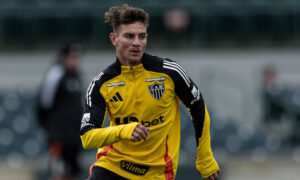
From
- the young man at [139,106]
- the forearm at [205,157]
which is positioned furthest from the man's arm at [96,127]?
the forearm at [205,157]

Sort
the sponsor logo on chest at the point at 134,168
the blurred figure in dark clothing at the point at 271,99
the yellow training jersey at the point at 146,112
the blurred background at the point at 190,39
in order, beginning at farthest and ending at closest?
the blurred background at the point at 190,39
the blurred figure in dark clothing at the point at 271,99
the sponsor logo on chest at the point at 134,168
the yellow training jersey at the point at 146,112

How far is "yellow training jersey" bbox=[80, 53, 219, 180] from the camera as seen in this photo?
4801mm

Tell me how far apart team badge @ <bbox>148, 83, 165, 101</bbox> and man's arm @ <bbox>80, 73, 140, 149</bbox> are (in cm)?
38

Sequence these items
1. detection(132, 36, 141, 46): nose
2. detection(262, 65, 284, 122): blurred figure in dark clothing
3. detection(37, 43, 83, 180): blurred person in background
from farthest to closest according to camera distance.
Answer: detection(262, 65, 284, 122): blurred figure in dark clothing < detection(37, 43, 83, 180): blurred person in background < detection(132, 36, 141, 46): nose

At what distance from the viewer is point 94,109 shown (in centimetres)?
475

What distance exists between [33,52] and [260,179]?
7.22 m

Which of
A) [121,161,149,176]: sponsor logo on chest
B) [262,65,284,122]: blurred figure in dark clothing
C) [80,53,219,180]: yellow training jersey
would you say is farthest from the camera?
[262,65,284,122]: blurred figure in dark clothing

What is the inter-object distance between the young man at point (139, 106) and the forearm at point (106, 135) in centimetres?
1

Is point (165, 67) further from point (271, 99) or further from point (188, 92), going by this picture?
point (271, 99)

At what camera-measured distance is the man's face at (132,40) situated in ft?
15.4

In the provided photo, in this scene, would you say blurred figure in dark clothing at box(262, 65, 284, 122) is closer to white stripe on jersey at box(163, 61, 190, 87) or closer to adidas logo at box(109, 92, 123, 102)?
white stripe on jersey at box(163, 61, 190, 87)

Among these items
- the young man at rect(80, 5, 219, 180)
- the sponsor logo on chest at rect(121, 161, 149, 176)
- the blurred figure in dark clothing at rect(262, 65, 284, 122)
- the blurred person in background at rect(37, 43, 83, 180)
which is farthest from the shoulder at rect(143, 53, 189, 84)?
the blurred figure in dark clothing at rect(262, 65, 284, 122)

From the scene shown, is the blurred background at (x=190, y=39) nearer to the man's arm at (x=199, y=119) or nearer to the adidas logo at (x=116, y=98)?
the man's arm at (x=199, y=119)

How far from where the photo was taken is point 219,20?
52.8ft
